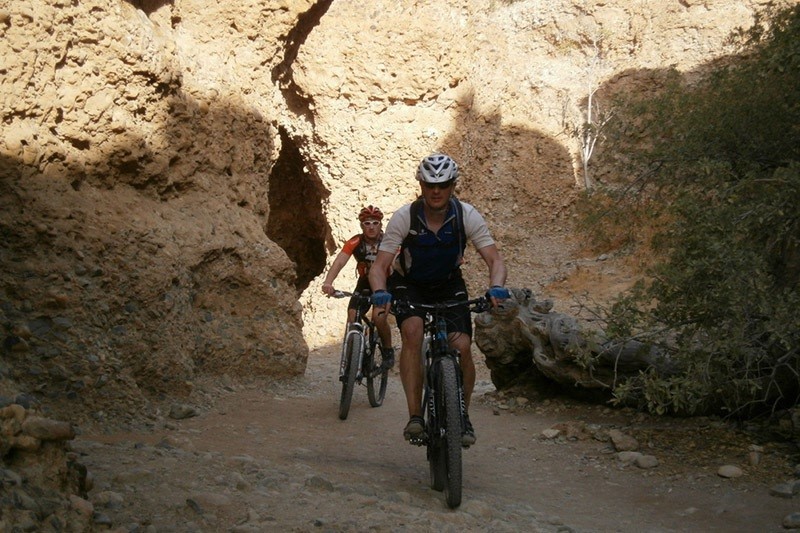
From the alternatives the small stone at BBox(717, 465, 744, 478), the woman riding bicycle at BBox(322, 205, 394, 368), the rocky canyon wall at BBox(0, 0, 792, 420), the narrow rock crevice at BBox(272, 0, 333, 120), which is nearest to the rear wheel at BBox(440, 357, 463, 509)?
the rocky canyon wall at BBox(0, 0, 792, 420)

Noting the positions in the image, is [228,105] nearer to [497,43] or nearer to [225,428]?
[225,428]

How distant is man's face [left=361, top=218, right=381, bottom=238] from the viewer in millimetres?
8047

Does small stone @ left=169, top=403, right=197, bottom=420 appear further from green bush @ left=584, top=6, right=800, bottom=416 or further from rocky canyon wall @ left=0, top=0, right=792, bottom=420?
green bush @ left=584, top=6, right=800, bottom=416

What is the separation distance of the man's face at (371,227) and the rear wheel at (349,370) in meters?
1.04

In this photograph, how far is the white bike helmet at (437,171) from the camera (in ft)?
16.7

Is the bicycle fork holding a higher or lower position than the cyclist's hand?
lower

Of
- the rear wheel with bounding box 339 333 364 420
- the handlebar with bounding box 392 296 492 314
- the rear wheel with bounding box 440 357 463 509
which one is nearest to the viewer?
the rear wheel with bounding box 440 357 463 509

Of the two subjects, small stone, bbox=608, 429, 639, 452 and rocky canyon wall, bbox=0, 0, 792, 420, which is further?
small stone, bbox=608, 429, 639, 452

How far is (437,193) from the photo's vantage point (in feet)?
16.7

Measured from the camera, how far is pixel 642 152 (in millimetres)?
8586

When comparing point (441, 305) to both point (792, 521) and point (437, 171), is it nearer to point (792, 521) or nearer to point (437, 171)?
point (437, 171)

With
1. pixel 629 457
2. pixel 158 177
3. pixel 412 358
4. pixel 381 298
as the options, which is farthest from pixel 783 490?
pixel 158 177

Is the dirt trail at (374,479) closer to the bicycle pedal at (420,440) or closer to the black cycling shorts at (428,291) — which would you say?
the bicycle pedal at (420,440)

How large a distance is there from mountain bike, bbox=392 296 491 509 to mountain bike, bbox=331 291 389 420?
2328 millimetres
